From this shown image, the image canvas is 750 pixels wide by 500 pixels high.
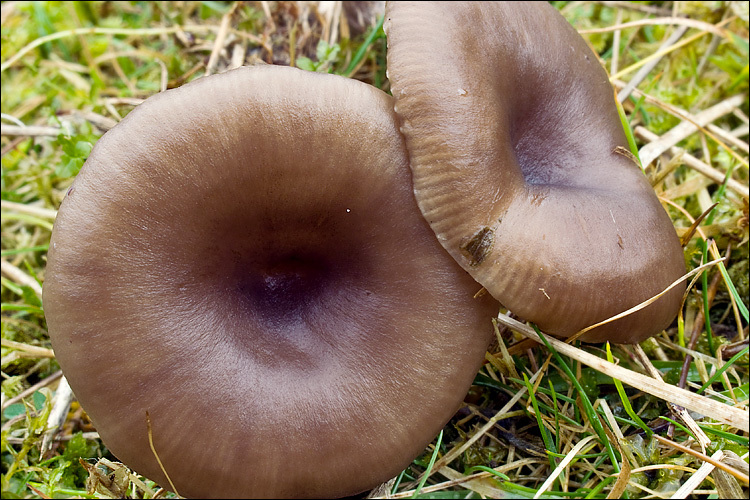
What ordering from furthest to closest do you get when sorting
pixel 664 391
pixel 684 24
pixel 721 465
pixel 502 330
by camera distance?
1. pixel 684 24
2. pixel 502 330
3. pixel 664 391
4. pixel 721 465

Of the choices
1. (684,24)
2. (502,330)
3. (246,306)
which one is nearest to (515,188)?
(502,330)

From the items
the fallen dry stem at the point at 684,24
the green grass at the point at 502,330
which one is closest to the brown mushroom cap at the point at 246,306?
the green grass at the point at 502,330

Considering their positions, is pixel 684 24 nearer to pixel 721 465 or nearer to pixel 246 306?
pixel 721 465

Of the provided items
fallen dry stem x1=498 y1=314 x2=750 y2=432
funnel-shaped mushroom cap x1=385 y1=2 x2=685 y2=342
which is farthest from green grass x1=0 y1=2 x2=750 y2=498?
funnel-shaped mushroom cap x1=385 y1=2 x2=685 y2=342

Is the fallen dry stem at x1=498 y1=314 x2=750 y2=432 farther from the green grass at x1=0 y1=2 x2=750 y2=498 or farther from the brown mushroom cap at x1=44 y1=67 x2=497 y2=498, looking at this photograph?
the brown mushroom cap at x1=44 y1=67 x2=497 y2=498

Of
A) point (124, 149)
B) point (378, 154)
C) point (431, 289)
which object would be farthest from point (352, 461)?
point (124, 149)

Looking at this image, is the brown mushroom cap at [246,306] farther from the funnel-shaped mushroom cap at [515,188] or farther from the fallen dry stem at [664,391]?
the fallen dry stem at [664,391]
